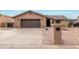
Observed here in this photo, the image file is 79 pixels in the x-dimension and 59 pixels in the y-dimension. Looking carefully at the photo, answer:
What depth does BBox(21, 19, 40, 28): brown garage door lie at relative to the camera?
3.87 meters

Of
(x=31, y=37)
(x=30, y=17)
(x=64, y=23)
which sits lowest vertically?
(x=31, y=37)

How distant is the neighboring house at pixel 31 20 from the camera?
381 cm

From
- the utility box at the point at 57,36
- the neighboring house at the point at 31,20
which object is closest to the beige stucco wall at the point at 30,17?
the neighboring house at the point at 31,20

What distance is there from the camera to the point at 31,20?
12.8ft

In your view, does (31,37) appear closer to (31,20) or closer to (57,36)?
(31,20)

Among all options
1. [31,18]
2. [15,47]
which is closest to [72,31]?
[31,18]

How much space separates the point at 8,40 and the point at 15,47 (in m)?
0.19

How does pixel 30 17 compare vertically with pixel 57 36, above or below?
above

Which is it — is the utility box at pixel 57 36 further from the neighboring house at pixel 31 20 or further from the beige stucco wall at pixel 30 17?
the beige stucco wall at pixel 30 17

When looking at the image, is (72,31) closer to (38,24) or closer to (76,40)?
(76,40)

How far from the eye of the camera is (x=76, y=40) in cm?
383

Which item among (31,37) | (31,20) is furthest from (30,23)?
(31,37)

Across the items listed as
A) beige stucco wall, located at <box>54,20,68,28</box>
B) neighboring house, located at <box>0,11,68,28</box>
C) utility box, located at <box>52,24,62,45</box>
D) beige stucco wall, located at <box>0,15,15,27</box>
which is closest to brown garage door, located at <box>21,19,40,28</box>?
neighboring house, located at <box>0,11,68,28</box>

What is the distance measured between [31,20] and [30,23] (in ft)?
0.20
